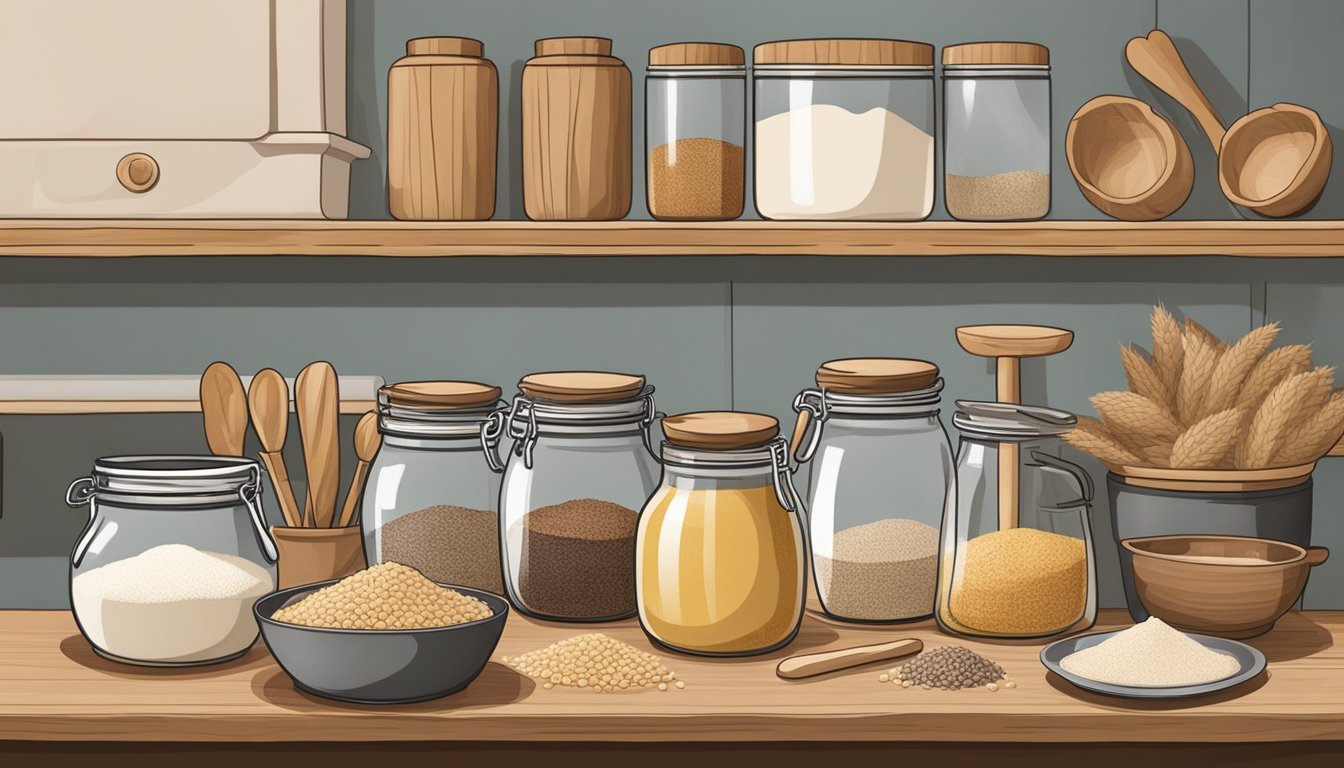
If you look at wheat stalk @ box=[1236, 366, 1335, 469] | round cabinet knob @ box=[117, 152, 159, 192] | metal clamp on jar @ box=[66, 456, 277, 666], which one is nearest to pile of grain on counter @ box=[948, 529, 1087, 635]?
wheat stalk @ box=[1236, 366, 1335, 469]

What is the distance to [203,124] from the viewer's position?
4.55 ft

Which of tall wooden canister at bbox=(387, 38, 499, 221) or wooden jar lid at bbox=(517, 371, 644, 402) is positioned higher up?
tall wooden canister at bbox=(387, 38, 499, 221)

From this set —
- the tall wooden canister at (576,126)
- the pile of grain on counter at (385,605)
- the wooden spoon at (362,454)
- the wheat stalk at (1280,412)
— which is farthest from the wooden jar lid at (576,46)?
the wheat stalk at (1280,412)

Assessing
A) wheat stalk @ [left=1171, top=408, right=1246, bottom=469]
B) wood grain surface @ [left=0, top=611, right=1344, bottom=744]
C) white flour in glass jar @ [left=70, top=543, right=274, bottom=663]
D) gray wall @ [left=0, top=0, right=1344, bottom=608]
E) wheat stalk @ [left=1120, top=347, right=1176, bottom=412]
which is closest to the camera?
wood grain surface @ [left=0, top=611, right=1344, bottom=744]

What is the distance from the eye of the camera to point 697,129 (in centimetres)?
136

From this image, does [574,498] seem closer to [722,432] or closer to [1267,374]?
[722,432]

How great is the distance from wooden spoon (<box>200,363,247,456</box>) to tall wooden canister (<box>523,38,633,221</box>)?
404 mm

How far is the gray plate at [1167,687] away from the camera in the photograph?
3.60 feet

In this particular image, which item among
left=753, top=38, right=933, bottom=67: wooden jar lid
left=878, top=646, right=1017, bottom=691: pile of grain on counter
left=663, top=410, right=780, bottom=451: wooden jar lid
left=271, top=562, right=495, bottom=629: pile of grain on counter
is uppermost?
left=753, top=38, right=933, bottom=67: wooden jar lid

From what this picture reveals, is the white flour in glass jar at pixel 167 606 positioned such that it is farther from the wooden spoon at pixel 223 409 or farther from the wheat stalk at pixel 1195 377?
the wheat stalk at pixel 1195 377

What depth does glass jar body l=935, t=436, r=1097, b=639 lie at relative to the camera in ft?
4.16

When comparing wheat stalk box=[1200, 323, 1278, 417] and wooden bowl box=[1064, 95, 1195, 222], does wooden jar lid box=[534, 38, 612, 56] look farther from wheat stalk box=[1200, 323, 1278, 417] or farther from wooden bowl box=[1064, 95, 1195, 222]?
wheat stalk box=[1200, 323, 1278, 417]

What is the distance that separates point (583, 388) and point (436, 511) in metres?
0.21

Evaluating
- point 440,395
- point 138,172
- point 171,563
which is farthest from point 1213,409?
point 138,172
